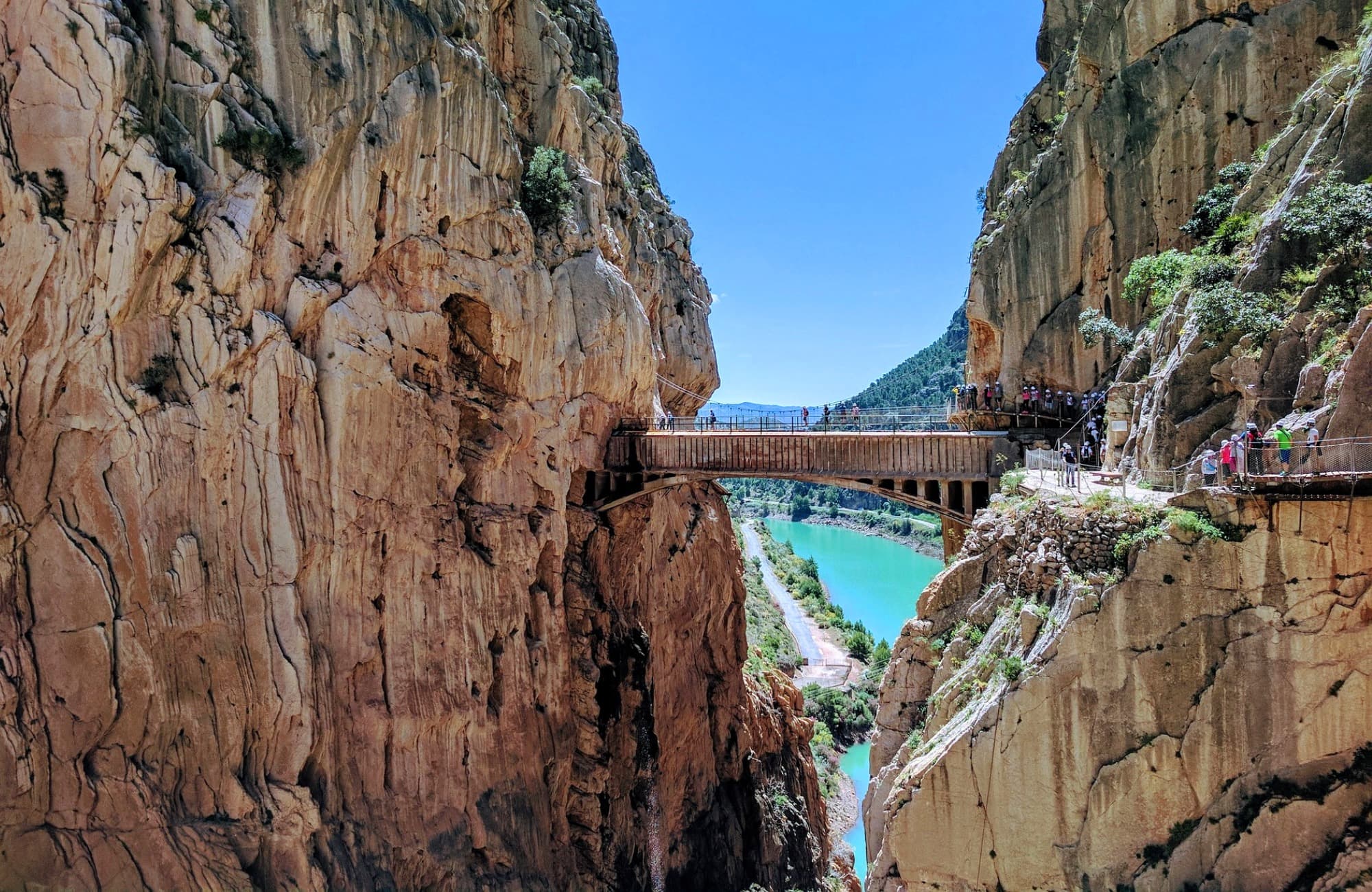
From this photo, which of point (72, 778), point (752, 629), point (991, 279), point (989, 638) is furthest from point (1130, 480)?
point (752, 629)

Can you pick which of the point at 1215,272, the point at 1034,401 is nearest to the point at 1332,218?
the point at 1215,272

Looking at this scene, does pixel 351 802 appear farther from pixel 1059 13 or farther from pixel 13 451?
→ pixel 1059 13

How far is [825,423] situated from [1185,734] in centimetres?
1417

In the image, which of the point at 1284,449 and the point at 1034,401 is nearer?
the point at 1284,449

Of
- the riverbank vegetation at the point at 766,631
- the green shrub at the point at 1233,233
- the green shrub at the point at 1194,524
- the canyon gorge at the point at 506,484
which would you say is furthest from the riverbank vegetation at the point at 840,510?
the green shrub at the point at 1194,524

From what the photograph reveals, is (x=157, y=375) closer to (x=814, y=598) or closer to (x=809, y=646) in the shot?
(x=809, y=646)

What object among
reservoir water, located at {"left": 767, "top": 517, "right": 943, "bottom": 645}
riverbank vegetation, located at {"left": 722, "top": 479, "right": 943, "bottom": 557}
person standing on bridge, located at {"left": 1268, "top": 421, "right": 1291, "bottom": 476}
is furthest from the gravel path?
person standing on bridge, located at {"left": 1268, "top": 421, "right": 1291, "bottom": 476}

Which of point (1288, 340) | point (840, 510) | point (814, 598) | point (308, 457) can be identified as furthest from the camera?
point (840, 510)

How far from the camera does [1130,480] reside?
44.7 feet

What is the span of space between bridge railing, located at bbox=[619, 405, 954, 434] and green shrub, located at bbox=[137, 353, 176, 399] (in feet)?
39.7

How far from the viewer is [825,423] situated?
24.0 meters

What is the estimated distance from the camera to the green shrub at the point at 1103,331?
19469mm

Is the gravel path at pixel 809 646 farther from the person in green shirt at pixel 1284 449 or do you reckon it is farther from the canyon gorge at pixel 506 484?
the person in green shirt at pixel 1284 449

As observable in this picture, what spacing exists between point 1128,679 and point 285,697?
1571 centimetres
